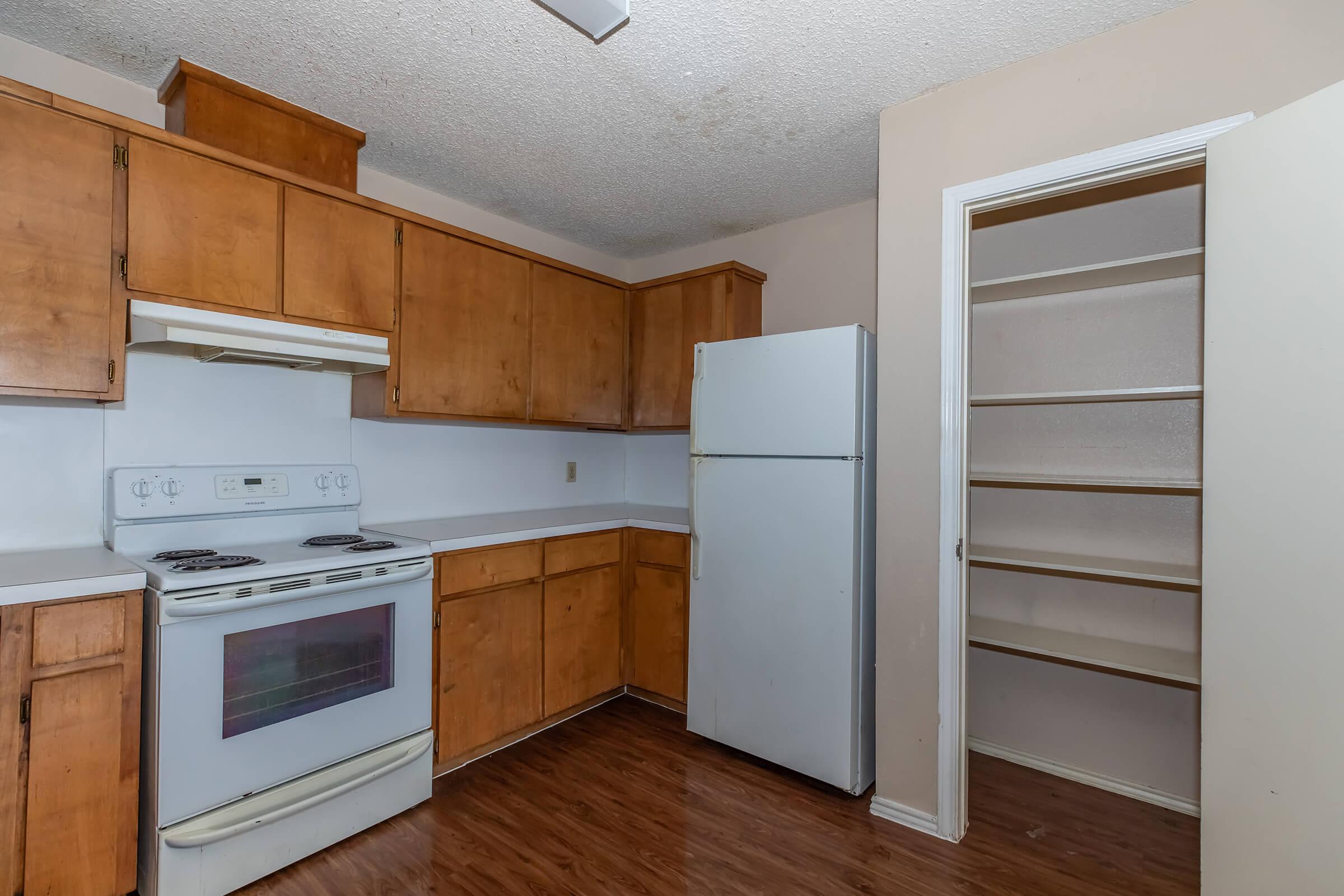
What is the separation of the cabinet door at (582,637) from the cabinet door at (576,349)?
835mm

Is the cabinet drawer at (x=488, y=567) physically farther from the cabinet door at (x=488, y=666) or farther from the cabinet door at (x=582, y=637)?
the cabinet door at (x=582, y=637)

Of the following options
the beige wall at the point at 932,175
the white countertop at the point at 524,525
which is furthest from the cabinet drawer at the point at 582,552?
the beige wall at the point at 932,175

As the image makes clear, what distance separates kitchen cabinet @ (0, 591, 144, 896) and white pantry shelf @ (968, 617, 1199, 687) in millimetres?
2750

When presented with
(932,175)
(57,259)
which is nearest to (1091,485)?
(932,175)

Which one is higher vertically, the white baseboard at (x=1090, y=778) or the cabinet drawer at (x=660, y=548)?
the cabinet drawer at (x=660, y=548)

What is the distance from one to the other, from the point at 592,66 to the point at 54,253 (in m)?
1.61

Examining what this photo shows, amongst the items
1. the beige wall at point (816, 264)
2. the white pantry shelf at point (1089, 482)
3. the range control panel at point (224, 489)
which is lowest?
the range control panel at point (224, 489)

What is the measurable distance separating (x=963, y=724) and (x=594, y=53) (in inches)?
96.8

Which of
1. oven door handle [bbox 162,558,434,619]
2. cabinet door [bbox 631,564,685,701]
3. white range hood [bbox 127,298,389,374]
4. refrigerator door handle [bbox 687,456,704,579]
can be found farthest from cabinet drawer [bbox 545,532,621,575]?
white range hood [bbox 127,298,389,374]

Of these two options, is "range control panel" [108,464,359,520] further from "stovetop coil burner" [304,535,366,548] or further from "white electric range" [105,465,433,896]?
"stovetop coil burner" [304,535,366,548]

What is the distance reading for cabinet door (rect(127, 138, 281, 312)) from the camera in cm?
189

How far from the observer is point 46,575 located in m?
1.63

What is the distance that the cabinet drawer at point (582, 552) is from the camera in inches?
113

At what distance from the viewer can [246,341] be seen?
2039 mm
